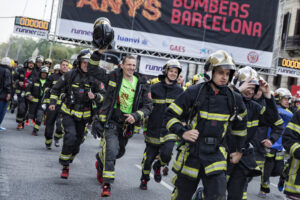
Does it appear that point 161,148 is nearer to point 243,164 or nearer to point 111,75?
point 111,75

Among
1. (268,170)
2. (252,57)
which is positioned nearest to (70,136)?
(268,170)

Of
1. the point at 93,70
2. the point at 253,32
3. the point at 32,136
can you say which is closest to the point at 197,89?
the point at 93,70

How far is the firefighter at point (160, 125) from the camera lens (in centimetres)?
783

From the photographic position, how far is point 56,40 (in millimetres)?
18328

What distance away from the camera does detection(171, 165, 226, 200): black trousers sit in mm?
4504

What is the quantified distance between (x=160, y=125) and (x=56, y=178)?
6.48 ft

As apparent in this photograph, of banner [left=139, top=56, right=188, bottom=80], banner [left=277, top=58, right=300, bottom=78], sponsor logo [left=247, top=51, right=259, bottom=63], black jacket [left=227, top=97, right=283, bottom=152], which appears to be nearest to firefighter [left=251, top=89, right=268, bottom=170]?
black jacket [left=227, top=97, right=283, bottom=152]

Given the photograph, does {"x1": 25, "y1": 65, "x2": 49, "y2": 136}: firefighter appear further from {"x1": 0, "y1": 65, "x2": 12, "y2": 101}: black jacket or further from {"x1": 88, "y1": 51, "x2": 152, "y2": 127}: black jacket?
{"x1": 88, "y1": 51, "x2": 152, "y2": 127}: black jacket

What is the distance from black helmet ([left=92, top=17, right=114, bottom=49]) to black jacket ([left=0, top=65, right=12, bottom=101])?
6.82 metres

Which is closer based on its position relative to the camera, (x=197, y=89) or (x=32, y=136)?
(x=197, y=89)

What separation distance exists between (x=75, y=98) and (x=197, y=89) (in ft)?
11.7

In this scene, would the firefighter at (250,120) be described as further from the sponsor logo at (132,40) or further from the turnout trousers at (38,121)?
the sponsor logo at (132,40)

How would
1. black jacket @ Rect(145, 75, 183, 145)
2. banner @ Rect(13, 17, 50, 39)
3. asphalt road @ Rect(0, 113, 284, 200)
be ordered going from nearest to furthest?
asphalt road @ Rect(0, 113, 284, 200)
black jacket @ Rect(145, 75, 183, 145)
banner @ Rect(13, 17, 50, 39)

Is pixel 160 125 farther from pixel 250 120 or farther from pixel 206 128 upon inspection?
pixel 206 128
